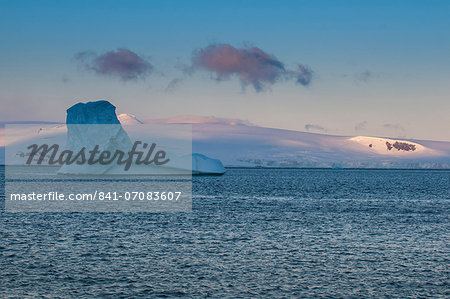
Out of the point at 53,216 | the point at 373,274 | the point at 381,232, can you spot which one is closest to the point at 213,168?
the point at 53,216

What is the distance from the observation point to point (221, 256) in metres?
21.6

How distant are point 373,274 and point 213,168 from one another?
8340cm

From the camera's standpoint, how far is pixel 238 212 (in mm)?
39938

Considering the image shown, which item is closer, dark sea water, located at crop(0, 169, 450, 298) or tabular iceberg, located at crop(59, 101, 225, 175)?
dark sea water, located at crop(0, 169, 450, 298)

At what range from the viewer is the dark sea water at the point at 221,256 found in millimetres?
16719

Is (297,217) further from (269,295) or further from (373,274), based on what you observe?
(269,295)

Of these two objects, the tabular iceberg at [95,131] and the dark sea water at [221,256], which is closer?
the dark sea water at [221,256]

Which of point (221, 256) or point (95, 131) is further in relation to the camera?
point (95, 131)

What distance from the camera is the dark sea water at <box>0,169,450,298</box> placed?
16719 millimetres

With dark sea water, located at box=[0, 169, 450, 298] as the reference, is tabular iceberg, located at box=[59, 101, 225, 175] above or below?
above

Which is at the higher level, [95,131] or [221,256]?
[95,131]

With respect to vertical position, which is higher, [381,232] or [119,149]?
[119,149]

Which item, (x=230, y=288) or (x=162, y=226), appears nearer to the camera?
(x=230, y=288)

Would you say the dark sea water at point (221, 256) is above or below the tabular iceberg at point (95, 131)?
below
